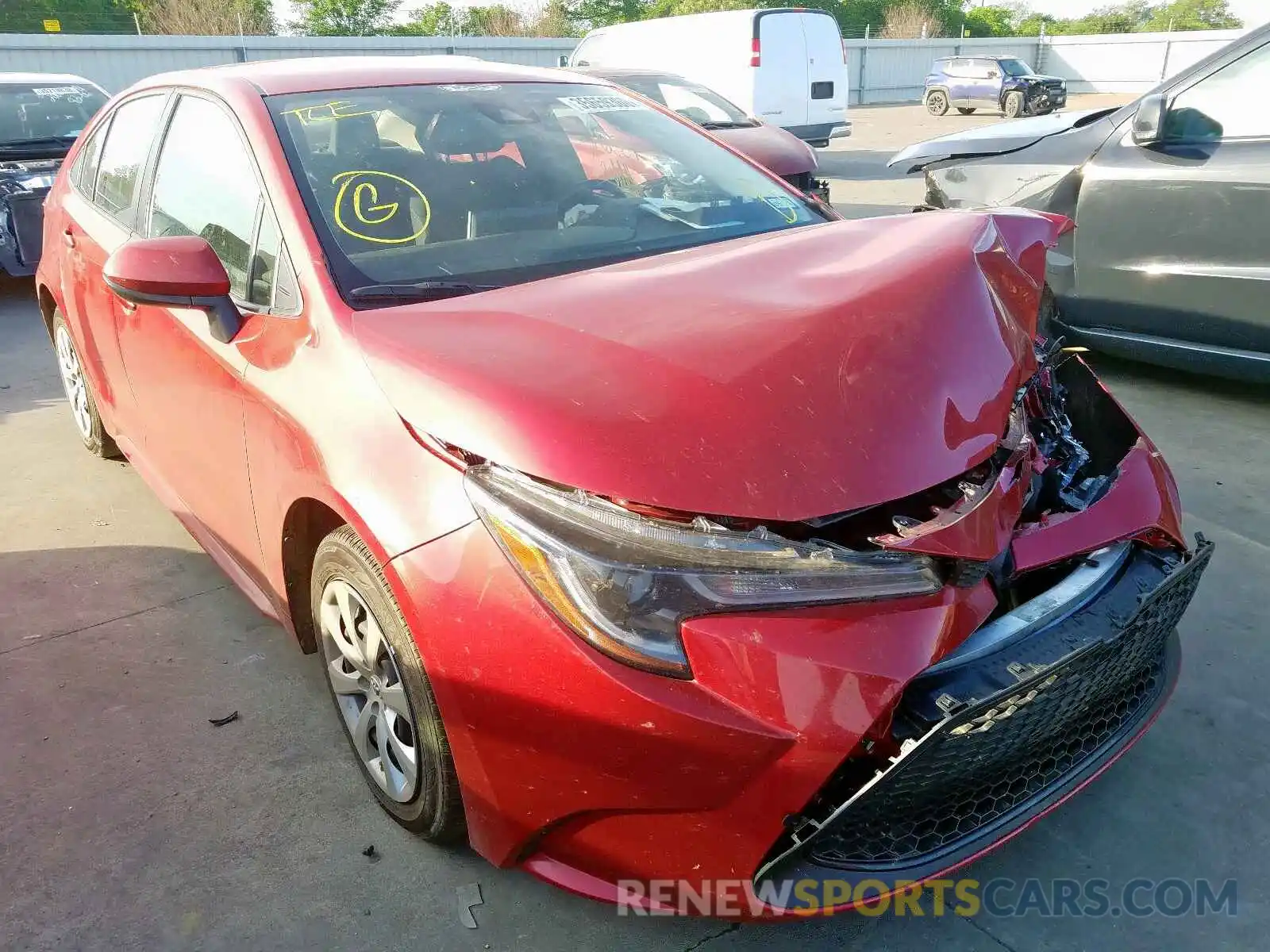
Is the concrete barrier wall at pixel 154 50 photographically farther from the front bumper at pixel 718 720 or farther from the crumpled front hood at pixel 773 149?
the front bumper at pixel 718 720

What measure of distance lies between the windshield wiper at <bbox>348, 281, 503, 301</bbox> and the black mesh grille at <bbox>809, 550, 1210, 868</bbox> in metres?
1.37

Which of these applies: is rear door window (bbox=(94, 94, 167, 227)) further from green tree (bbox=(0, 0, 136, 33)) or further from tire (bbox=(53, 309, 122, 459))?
green tree (bbox=(0, 0, 136, 33))

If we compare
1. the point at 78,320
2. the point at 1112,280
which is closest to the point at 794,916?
the point at 78,320

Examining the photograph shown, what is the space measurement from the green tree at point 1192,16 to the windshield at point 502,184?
2773 inches

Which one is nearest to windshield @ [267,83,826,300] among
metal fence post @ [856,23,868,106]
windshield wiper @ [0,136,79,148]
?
windshield wiper @ [0,136,79,148]

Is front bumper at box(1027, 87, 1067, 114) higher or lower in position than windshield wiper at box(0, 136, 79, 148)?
lower

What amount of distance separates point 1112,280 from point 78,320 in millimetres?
4332

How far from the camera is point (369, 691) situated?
83.8 inches

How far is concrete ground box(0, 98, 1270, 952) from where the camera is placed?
191 centimetres

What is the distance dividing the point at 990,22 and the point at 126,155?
60680 mm

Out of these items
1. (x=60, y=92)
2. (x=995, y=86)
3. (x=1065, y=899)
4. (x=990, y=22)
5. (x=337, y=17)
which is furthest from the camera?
(x=990, y=22)

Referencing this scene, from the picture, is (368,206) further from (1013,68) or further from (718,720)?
(1013,68)

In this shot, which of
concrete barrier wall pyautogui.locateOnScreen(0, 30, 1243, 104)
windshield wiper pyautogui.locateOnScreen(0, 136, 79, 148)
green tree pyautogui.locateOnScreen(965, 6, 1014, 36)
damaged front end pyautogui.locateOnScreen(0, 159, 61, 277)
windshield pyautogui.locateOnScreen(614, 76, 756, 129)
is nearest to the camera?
damaged front end pyautogui.locateOnScreen(0, 159, 61, 277)

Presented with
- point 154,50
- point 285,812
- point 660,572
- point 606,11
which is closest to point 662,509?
point 660,572
